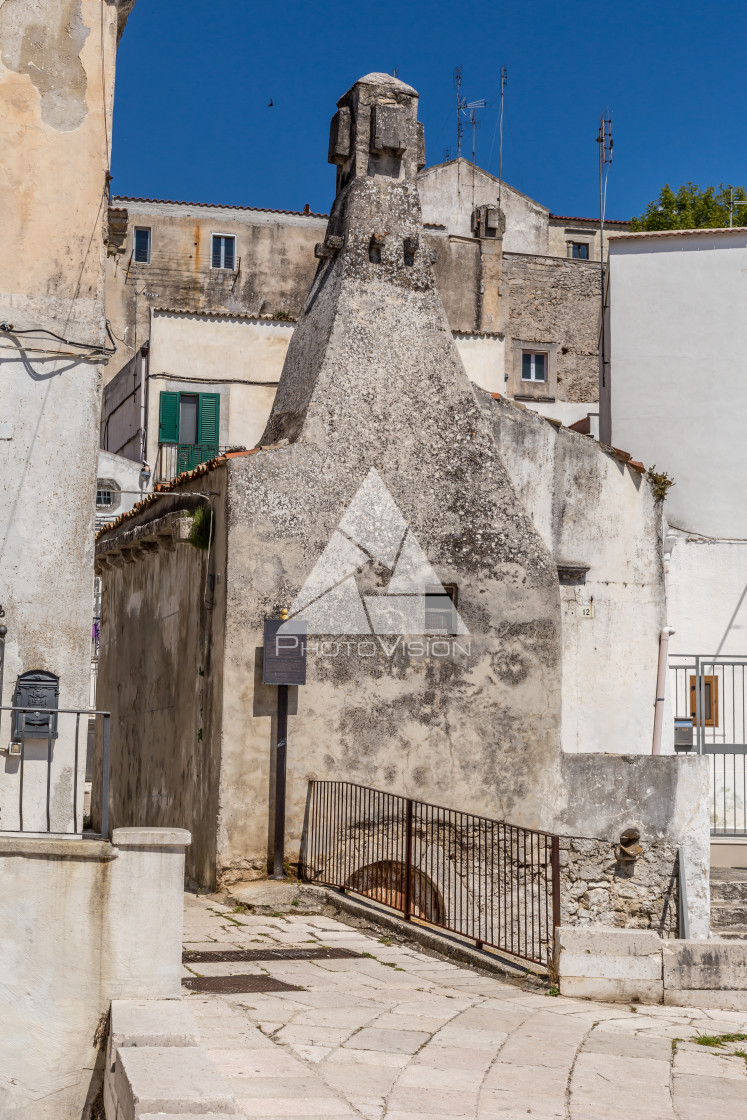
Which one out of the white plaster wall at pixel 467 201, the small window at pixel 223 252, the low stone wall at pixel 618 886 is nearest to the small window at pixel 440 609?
the low stone wall at pixel 618 886

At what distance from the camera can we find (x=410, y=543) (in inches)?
545

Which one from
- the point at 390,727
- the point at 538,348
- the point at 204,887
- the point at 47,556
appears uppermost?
the point at 538,348

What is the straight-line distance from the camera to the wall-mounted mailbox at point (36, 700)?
11133 mm

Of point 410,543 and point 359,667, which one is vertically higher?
point 410,543

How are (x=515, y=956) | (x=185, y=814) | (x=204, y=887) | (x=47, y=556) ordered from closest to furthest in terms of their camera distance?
(x=515, y=956) → (x=47, y=556) → (x=204, y=887) → (x=185, y=814)

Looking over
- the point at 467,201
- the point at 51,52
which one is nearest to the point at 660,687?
the point at 51,52

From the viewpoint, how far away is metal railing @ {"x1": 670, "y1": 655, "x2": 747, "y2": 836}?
18.2 m

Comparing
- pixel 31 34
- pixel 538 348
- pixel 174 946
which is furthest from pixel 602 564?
pixel 538 348

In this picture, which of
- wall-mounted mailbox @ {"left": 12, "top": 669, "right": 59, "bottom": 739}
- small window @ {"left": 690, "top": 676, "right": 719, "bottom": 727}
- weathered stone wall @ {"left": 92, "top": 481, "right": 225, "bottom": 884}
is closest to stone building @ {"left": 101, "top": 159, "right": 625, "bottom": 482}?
weathered stone wall @ {"left": 92, "top": 481, "right": 225, "bottom": 884}

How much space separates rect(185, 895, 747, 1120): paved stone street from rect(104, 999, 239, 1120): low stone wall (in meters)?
0.32

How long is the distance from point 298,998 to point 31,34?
9253 millimetres

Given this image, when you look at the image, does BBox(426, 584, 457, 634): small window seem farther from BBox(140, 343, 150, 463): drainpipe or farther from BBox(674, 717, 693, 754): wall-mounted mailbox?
BBox(140, 343, 150, 463): drainpipe

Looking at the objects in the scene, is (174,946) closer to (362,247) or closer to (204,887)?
(204,887)

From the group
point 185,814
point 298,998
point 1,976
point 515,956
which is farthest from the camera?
point 185,814
